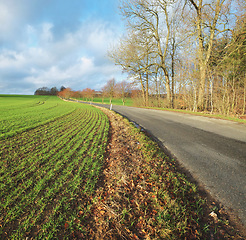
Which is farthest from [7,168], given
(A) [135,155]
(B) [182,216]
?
(B) [182,216]

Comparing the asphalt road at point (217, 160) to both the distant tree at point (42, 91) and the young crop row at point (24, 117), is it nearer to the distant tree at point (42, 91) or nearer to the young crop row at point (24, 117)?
the young crop row at point (24, 117)

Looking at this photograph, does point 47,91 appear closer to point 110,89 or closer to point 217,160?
point 110,89

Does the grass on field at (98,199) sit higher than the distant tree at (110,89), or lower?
lower

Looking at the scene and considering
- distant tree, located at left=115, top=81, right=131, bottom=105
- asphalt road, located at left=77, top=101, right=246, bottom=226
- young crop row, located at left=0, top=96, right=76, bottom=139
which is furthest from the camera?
Answer: distant tree, located at left=115, top=81, right=131, bottom=105

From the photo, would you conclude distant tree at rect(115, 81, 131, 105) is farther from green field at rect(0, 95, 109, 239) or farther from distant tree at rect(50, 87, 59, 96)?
distant tree at rect(50, 87, 59, 96)

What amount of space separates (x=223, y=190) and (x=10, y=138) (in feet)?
25.7

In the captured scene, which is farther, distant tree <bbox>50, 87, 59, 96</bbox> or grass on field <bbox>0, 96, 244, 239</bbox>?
distant tree <bbox>50, 87, 59, 96</bbox>

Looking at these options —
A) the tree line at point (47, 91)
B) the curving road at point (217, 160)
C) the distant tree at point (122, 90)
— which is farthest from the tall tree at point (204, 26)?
the tree line at point (47, 91)

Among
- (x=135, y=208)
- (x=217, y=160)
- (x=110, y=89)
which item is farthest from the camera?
(x=110, y=89)

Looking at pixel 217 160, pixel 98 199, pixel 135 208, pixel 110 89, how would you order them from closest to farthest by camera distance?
pixel 135 208 < pixel 98 199 < pixel 217 160 < pixel 110 89

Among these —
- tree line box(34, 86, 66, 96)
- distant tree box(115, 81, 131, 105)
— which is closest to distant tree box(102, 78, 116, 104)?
distant tree box(115, 81, 131, 105)

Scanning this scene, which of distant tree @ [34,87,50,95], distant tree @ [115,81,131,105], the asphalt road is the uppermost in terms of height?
distant tree @ [34,87,50,95]

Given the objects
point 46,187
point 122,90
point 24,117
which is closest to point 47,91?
point 122,90

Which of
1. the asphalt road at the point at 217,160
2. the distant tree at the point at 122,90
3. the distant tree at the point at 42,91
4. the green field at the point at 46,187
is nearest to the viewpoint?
the green field at the point at 46,187
